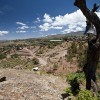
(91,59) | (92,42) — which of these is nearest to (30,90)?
(91,59)

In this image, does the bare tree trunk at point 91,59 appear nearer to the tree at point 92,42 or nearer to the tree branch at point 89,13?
the tree at point 92,42

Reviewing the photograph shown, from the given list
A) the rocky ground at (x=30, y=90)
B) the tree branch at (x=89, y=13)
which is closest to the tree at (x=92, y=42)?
the tree branch at (x=89, y=13)

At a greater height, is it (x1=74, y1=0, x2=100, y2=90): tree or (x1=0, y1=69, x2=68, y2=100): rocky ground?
(x1=74, y1=0, x2=100, y2=90): tree

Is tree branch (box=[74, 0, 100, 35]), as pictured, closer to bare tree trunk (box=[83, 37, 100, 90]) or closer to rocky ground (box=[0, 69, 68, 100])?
bare tree trunk (box=[83, 37, 100, 90])

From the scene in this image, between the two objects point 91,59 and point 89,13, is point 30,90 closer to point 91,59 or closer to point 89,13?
point 91,59

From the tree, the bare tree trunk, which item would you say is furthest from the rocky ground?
the tree

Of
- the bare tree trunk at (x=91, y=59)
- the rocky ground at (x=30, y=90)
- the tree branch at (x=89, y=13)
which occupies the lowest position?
the rocky ground at (x=30, y=90)

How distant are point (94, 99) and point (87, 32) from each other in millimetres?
3960

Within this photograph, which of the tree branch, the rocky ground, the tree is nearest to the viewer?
the tree branch

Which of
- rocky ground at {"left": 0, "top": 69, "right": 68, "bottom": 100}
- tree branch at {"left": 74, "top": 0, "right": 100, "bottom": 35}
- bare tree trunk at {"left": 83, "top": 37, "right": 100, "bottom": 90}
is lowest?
rocky ground at {"left": 0, "top": 69, "right": 68, "bottom": 100}

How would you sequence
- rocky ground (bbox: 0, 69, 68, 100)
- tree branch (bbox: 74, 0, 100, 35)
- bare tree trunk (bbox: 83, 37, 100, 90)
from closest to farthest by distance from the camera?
1. tree branch (bbox: 74, 0, 100, 35)
2. bare tree trunk (bbox: 83, 37, 100, 90)
3. rocky ground (bbox: 0, 69, 68, 100)

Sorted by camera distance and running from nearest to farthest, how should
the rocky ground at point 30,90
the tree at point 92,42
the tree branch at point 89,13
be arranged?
the tree branch at point 89,13 < the tree at point 92,42 < the rocky ground at point 30,90

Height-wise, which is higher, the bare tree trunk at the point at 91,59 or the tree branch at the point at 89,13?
the tree branch at the point at 89,13

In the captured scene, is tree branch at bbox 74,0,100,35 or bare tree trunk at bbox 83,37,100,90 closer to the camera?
tree branch at bbox 74,0,100,35
